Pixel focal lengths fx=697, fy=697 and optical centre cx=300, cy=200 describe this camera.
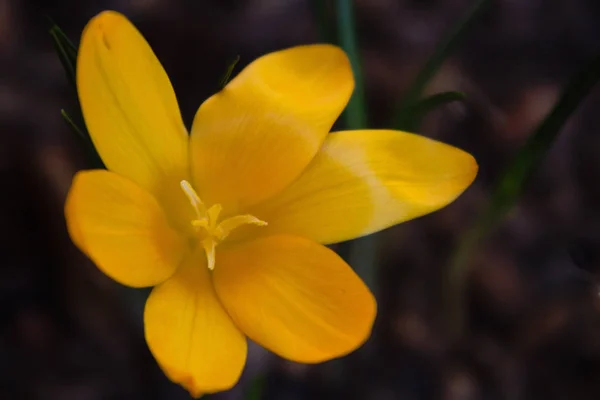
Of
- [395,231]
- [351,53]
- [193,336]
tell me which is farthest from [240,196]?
[395,231]

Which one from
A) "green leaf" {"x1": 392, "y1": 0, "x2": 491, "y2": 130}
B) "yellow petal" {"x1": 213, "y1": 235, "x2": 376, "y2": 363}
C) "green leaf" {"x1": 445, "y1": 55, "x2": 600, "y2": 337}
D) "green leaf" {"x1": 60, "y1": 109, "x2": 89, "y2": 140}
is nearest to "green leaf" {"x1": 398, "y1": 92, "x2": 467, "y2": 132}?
"green leaf" {"x1": 392, "y1": 0, "x2": 491, "y2": 130}

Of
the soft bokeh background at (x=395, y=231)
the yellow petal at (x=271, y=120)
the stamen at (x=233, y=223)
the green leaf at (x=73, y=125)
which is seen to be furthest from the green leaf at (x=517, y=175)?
the green leaf at (x=73, y=125)

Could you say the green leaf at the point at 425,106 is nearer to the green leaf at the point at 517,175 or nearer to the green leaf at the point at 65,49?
the green leaf at the point at 517,175

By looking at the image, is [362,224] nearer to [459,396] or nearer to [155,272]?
[155,272]

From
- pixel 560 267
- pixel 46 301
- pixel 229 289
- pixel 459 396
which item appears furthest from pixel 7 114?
pixel 560 267

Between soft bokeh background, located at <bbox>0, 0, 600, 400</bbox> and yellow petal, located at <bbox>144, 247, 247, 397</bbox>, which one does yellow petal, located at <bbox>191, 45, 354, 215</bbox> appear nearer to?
yellow petal, located at <bbox>144, 247, 247, 397</bbox>
